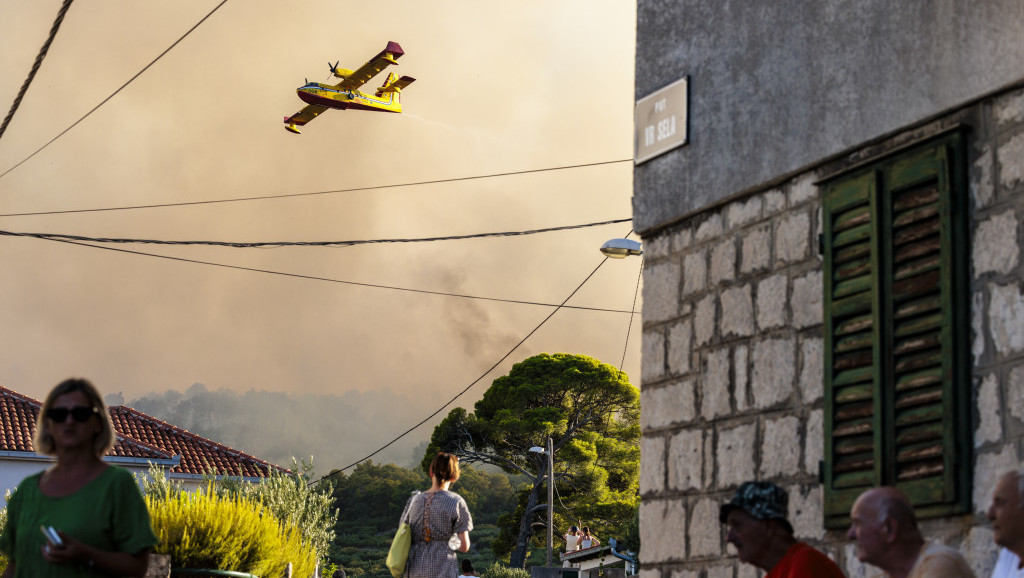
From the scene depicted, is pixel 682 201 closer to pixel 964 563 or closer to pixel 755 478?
pixel 755 478

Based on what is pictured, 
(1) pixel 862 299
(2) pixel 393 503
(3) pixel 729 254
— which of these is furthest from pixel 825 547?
(2) pixel 393 503

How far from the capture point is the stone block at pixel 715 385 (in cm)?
625

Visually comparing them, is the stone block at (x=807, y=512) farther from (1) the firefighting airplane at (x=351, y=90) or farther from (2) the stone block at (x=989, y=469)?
(1) the firefighting airplane at (x=351, y=90)

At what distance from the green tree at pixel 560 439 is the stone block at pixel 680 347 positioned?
40.6 meters

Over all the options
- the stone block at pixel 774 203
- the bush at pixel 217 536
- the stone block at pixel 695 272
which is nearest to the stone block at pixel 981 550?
the stone block at pixel 774 203

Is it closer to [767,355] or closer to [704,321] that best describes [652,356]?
[704,321]

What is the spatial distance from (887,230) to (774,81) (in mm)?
1227

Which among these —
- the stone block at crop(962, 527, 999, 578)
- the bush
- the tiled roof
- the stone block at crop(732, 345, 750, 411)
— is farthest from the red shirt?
the tiled roof

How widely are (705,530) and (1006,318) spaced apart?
2166mm

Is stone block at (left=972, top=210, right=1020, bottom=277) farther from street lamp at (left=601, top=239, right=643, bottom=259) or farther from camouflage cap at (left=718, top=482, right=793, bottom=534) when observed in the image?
street lamp at (left=601, top=239, right=643, bottom=259)

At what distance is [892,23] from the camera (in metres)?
5.45

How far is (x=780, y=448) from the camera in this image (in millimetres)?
5770

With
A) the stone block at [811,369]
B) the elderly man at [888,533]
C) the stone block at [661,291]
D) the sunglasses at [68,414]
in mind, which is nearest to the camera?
the sunglasses at [68,414]

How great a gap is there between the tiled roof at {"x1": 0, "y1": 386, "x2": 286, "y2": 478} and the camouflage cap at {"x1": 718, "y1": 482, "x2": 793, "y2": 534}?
30.8 meters
